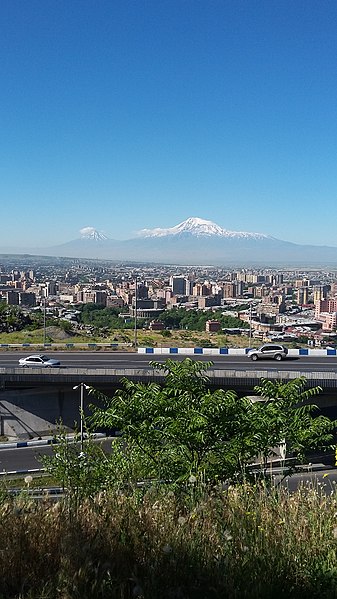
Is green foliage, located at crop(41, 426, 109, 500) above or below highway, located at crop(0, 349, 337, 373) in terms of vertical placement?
above

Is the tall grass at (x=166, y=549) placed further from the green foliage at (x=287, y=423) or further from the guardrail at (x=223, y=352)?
the guardrail at (x=223, y=352)

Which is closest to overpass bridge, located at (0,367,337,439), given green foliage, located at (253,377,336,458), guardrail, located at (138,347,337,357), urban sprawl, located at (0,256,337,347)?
guardrail, located at (138,347,337,357)

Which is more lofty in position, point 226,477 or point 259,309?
point 226,477

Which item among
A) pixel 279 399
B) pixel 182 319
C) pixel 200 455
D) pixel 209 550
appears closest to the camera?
pixel 209 550

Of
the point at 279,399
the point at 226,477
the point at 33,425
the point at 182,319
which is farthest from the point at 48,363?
the point at 182,319

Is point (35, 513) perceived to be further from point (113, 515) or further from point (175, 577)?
point (175, 577)

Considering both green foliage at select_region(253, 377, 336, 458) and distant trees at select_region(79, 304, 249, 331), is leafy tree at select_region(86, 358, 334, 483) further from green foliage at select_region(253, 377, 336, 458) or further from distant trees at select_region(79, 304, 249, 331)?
distant trees at select_region(79, 304, 249, 331)

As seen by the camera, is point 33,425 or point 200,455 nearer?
point 200,455
